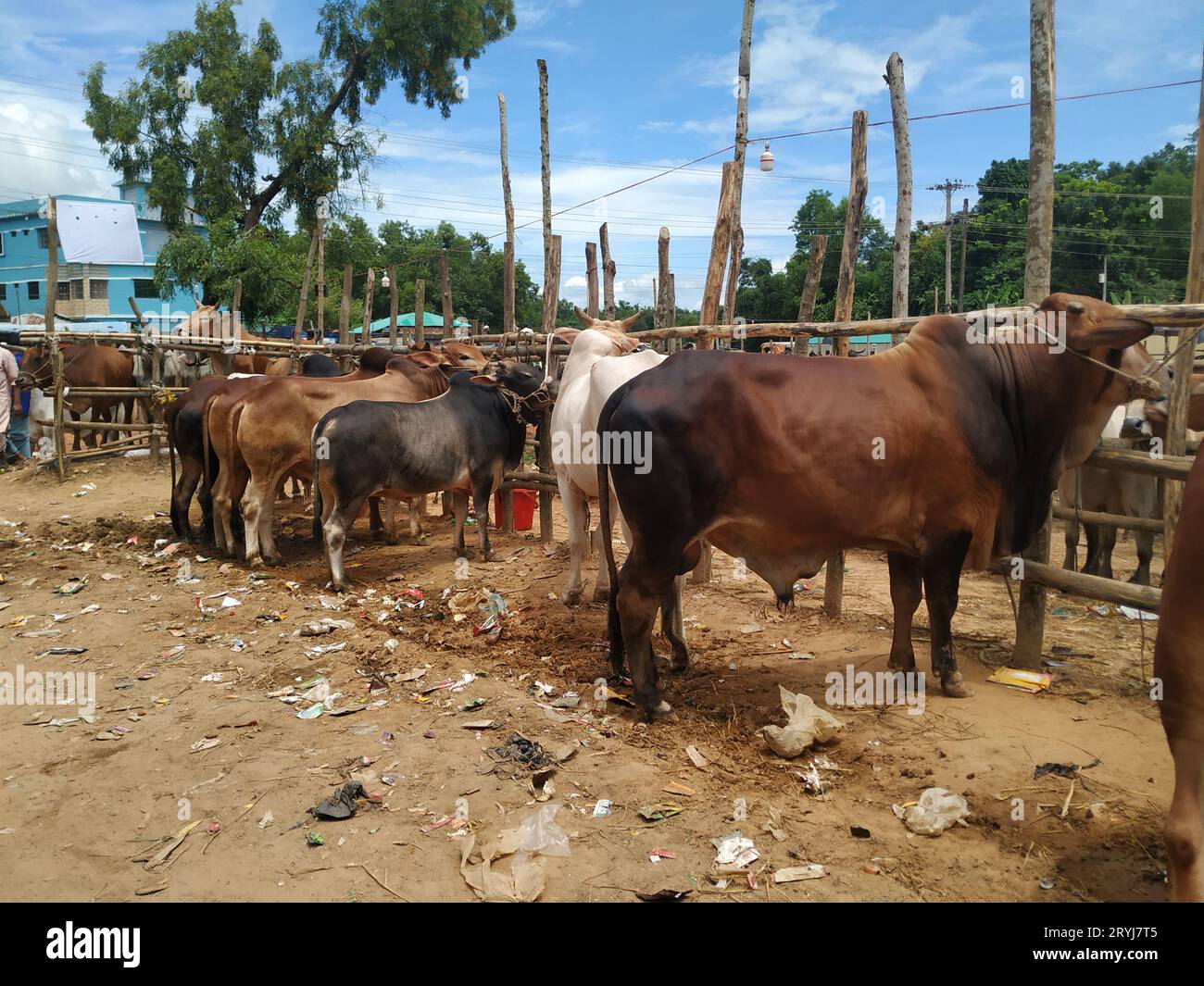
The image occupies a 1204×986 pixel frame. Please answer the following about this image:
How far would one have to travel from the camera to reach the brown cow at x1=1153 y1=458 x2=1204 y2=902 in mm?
2320

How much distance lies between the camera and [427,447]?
7.93m

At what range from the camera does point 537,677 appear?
17.8ft

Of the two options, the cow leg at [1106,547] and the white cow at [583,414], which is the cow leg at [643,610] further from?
the cow leg at [1106,547]

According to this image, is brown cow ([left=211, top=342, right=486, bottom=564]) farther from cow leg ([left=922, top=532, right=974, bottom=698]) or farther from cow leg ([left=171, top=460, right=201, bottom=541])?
cow leg ([left=922, top=532, right=974, bottom=698])

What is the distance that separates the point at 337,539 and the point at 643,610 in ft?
12.5

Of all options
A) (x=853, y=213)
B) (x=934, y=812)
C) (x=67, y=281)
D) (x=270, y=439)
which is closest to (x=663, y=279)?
(x=853, y=213)

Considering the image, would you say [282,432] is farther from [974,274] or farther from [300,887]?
[974,274]

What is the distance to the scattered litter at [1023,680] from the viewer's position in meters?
4.95

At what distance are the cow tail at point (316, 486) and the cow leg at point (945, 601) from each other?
5.18 meters

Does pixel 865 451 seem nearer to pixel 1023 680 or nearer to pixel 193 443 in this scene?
pixel 1023 680

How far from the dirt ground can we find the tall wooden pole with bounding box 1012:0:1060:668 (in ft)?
1.03

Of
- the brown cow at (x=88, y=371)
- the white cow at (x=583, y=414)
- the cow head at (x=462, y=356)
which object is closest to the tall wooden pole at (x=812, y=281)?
the cow head at (x=462, y=356)
